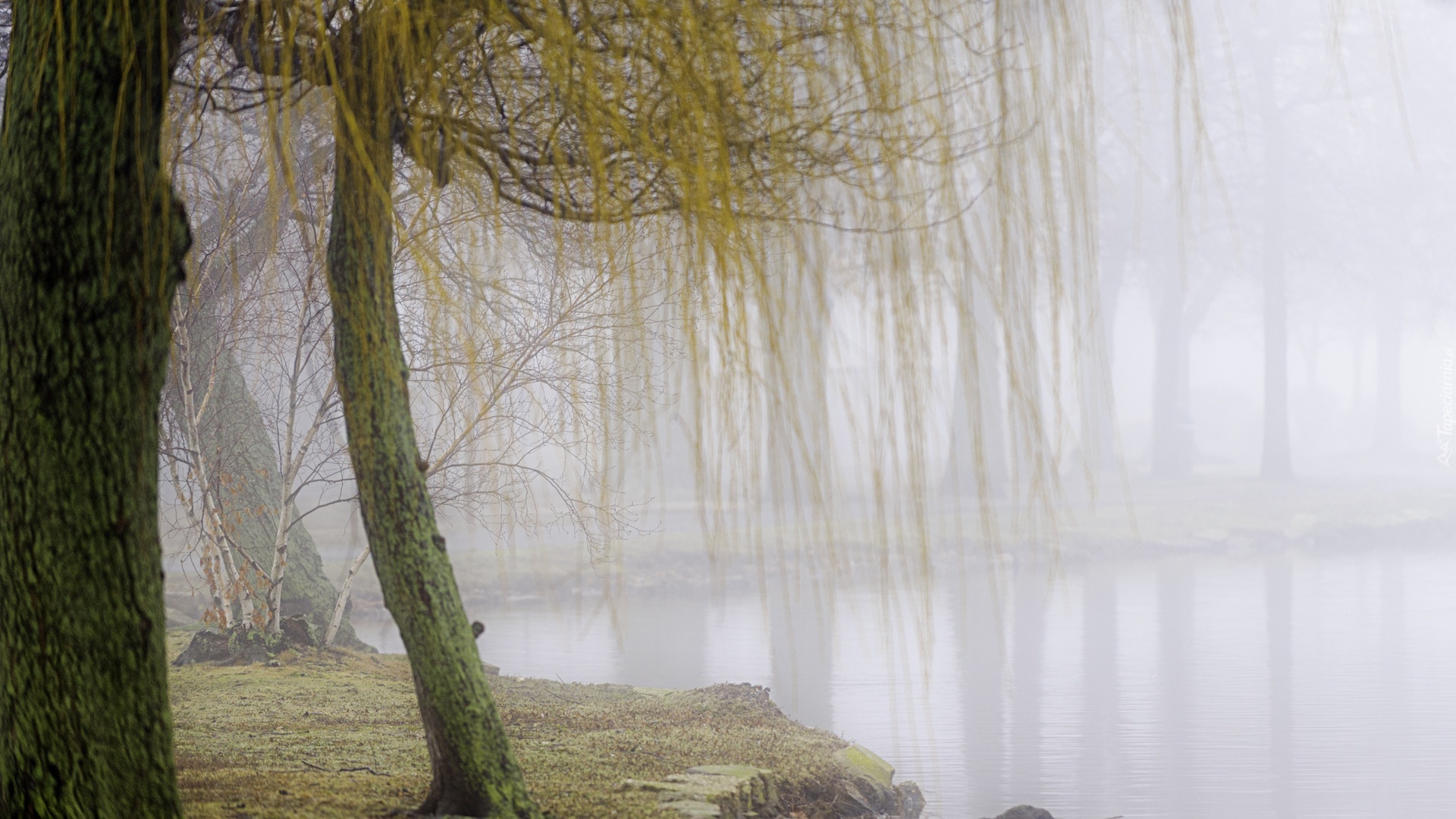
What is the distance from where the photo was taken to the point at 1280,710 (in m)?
4.86

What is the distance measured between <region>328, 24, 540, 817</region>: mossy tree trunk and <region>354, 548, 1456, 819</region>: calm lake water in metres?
0.74

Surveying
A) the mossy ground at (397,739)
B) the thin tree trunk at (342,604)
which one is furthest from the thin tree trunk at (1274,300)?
the thin tree trunk at (342,604)

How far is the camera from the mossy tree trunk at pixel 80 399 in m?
0.94

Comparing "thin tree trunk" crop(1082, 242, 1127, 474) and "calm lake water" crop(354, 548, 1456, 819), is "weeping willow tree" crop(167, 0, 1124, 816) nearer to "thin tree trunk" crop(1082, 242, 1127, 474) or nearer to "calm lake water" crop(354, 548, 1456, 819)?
"thin tree trunk" crop(1082, 242, 1127, 474)

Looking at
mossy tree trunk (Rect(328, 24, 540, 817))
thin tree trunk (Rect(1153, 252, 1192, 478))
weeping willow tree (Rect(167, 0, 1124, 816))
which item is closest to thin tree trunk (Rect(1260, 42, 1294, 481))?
thin tree trunk (Rect(1153, 252, 1192, 478))

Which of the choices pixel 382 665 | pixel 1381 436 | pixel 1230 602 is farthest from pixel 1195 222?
pixel 382 665

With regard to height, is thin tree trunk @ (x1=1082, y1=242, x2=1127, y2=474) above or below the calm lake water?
above

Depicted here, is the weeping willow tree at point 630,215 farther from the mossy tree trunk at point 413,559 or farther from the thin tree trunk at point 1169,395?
the thin tree trunk at point 1169,395

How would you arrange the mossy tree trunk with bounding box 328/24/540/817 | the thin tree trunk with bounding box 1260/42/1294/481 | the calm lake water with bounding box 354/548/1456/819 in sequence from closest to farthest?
the mossy tree trunk with bounding box 328/24/540/817, the calm lake water with bounding box 354/548/1456/819, the thin tree trunk with bounding box 1260/42/1294/481

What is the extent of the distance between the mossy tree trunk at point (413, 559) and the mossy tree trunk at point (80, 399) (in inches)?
18.7

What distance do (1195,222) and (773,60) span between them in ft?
39.7

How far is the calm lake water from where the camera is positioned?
3.82 m

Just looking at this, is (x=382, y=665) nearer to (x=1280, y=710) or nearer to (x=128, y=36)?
(x=128, y=36)

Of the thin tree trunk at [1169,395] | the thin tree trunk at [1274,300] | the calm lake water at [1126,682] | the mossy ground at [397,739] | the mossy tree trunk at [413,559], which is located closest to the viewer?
the mossy tree trunk at [413,559]
